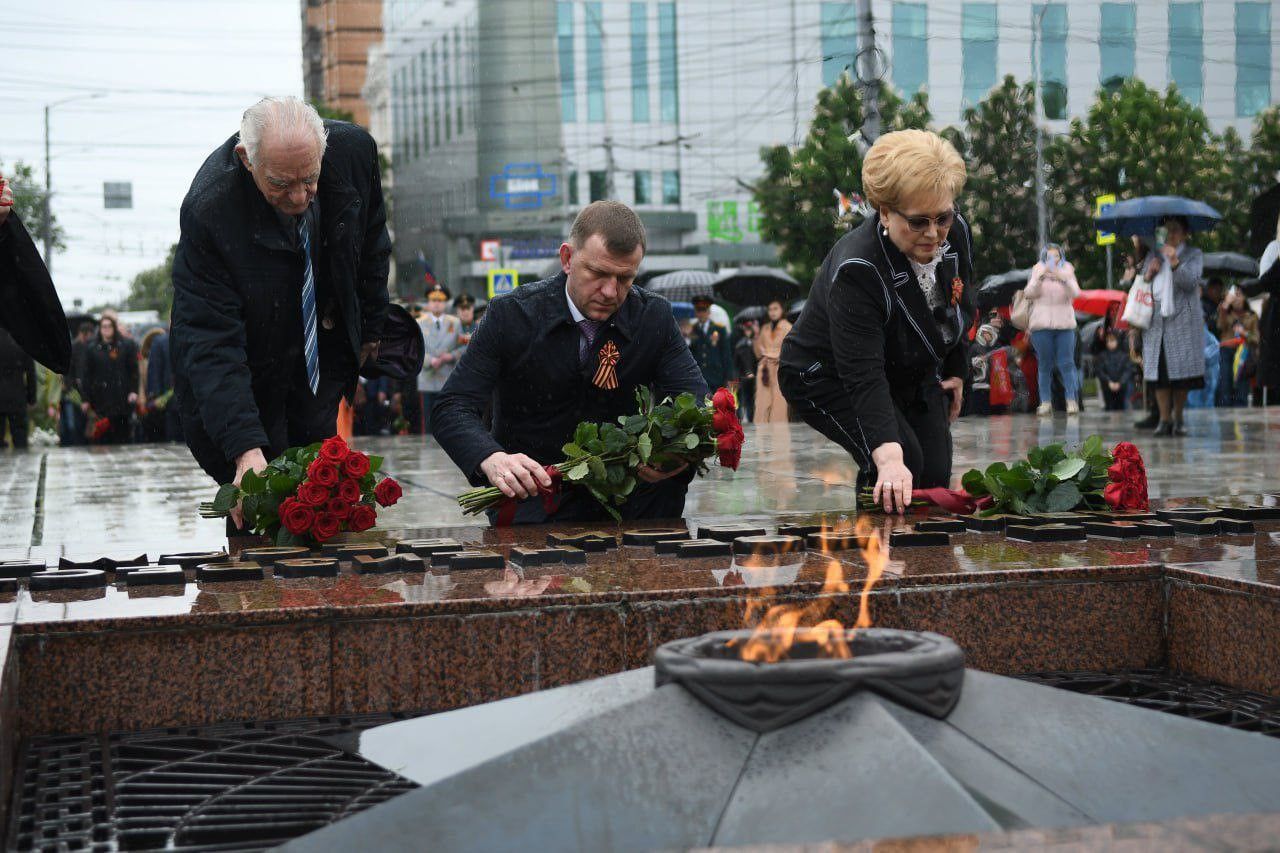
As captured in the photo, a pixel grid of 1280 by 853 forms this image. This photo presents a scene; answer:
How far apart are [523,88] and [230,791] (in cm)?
6109

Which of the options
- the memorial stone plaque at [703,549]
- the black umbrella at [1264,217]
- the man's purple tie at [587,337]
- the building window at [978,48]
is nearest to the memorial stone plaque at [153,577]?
the memorial stone plaque at [703,549]

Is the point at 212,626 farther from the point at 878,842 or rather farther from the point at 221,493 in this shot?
the point at 878,842

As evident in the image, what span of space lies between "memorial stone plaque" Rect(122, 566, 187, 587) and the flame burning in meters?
1.52

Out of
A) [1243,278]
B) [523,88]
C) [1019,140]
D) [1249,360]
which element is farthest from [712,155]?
[1249,360]

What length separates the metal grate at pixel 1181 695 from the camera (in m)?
3.35

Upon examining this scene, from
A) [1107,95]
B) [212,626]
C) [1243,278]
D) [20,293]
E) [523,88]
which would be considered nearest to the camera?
[212,626]

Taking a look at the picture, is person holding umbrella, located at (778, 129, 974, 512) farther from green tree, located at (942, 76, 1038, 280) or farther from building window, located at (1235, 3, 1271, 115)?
green tree, located at (942, 76, 1038, 280)

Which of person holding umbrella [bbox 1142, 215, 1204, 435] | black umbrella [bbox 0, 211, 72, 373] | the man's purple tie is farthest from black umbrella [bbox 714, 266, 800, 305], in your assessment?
black umbrella [bbox 0, 211, 72, 373]

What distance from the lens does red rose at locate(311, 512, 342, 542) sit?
4.78m

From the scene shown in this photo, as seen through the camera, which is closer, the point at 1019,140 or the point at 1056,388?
the point at 1056,388

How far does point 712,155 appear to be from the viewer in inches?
2462

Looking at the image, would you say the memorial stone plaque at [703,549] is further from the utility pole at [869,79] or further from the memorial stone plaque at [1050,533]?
the utility pole at [869,79]

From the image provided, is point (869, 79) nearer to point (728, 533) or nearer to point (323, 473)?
point (728, 533)

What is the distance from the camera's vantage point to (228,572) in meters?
4.15
